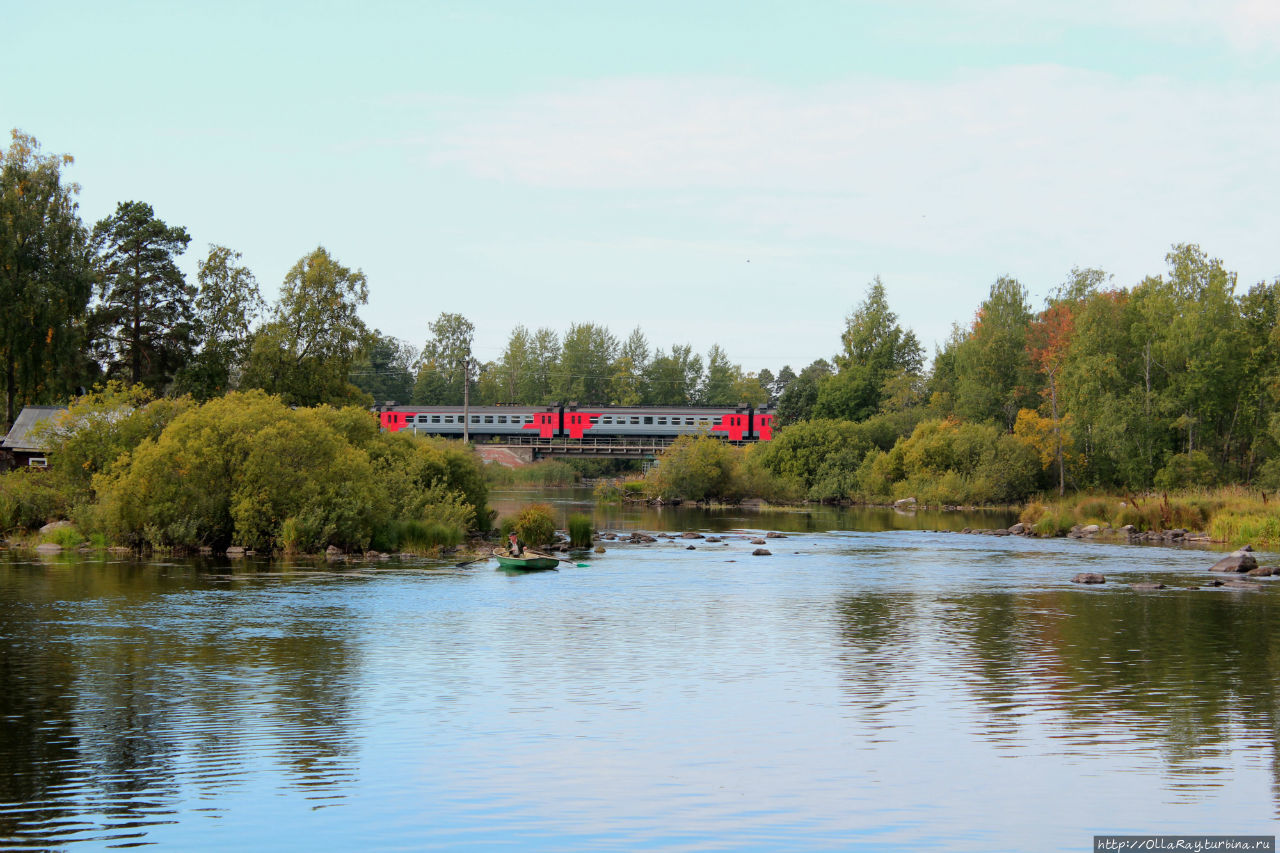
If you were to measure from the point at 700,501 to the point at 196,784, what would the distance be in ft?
228

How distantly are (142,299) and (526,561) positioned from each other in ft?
118

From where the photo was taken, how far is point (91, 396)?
44.2 metres

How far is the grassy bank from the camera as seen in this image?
155ft

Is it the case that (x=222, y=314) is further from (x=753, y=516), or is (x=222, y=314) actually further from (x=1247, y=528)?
(x=1247, y=528)

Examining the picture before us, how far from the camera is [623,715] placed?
16.5m

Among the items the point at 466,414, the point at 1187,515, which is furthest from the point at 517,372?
the point at 1187,515

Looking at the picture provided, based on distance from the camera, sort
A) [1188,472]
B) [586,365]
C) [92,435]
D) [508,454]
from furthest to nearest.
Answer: [586,365] < [508,454] < [1188,472] < [92,435]

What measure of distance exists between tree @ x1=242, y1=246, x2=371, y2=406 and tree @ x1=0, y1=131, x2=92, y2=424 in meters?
9.79

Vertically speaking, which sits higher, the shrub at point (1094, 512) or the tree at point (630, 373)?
the tree at point (630, 373)

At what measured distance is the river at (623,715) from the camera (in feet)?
38.1

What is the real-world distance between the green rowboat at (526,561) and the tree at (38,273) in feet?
94.3

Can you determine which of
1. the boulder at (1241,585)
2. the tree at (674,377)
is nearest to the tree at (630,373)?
the tree at (674,377)

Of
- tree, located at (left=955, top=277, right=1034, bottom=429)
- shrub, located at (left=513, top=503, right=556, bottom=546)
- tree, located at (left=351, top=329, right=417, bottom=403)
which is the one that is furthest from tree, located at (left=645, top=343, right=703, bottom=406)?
shrub, located at (left=513, top=503, right=556, bottom=546)

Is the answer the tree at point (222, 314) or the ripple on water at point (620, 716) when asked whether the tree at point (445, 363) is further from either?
the ripple on water at point (620, 716)
